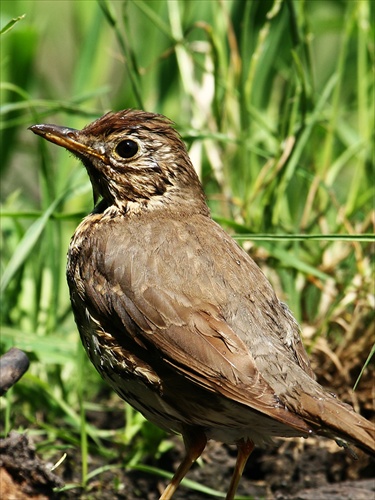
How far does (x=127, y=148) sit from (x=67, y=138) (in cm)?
28

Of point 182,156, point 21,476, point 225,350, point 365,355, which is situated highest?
point 182,156

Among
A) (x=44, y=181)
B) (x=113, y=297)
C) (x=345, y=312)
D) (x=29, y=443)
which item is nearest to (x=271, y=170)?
(x=345, y=312)

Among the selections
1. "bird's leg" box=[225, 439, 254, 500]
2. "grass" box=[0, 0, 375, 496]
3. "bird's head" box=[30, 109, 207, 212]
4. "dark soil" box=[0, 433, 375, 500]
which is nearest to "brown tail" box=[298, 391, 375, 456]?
"bird's leg" box=[225, 439, 254, 500]

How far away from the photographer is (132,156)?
4.88 m

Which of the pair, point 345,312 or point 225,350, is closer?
point 225,350

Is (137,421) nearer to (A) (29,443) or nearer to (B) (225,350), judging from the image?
(A) (29,443)

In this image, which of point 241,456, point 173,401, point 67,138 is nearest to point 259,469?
point 241,456

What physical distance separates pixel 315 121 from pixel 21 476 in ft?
8.59

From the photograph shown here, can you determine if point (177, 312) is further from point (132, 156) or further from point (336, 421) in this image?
point (132, 156)

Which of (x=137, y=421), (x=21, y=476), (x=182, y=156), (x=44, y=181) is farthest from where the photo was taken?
(x=44, y=181)

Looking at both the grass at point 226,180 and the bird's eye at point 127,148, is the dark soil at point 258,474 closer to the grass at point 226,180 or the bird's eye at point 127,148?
the grass at point 226,180

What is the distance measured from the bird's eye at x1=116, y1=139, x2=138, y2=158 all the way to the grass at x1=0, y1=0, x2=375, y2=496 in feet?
1.84

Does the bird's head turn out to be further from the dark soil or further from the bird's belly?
the dark soil

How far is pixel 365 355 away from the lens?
5430mm
